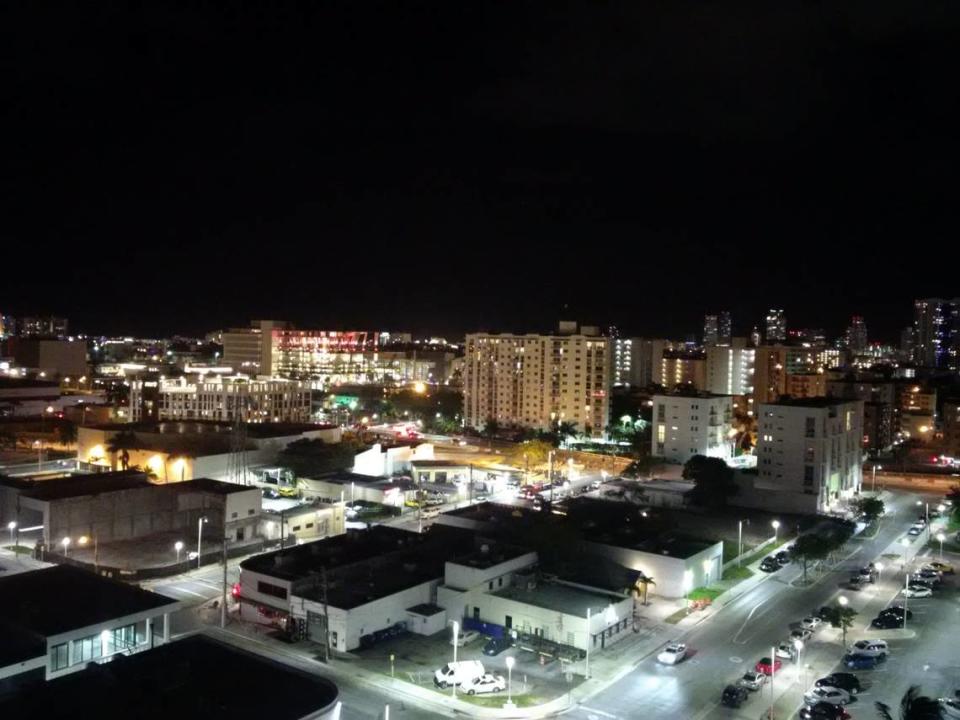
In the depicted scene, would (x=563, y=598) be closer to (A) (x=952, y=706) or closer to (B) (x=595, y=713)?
(B) (x=595, y=713)

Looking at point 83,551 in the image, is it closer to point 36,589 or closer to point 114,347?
point 36,589

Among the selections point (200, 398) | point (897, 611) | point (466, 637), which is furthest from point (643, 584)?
point (200, 398)

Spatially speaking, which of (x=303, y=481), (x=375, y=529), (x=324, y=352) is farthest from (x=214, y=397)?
(x=324, y=352)

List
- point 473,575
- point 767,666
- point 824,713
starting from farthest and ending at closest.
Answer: point 473,575 < point 767,666 < point 824,713

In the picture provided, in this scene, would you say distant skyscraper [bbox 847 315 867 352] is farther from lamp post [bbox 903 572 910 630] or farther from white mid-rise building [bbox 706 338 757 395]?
lamp post [bbox 903 572 910 630]

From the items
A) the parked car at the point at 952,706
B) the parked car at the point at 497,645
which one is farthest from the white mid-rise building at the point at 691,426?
the parked car at the point at 952,706

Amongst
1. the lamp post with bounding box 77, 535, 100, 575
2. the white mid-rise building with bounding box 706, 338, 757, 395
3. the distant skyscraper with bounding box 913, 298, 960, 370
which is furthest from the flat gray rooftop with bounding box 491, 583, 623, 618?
the distant skyscraper with bounding box 913, 298, 960, 370

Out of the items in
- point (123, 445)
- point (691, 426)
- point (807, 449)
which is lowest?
point (123, 445)
